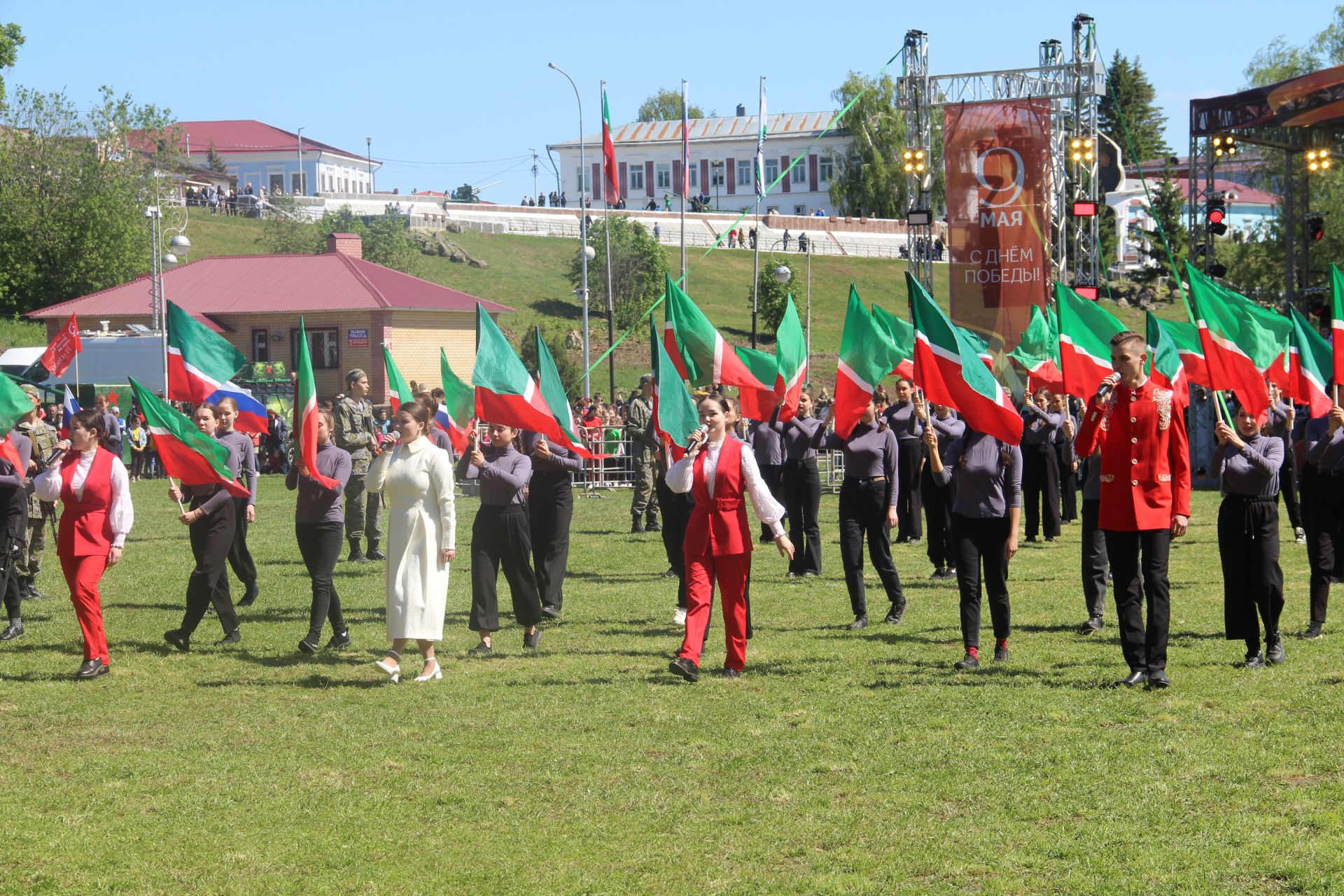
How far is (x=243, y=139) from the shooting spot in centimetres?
12175

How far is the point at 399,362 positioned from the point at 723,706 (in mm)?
43737

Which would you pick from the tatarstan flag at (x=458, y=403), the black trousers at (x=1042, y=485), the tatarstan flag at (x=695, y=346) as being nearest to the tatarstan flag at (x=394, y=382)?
the tatarstan flag at (x=458, y=403)

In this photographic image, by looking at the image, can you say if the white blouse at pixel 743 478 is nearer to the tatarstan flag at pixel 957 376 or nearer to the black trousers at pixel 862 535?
the tatarstan flag at pixel 957 376

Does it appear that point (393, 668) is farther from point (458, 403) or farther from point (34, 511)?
point (34, 511)

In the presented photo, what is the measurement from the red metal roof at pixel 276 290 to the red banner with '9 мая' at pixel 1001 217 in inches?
972

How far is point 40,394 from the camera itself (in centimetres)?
3631

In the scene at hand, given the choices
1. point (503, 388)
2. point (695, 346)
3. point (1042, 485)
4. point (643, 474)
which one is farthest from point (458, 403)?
point (1042, 485)

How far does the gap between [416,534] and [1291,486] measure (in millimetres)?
9816

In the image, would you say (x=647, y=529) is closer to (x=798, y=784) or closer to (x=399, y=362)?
(x=798, y=784)

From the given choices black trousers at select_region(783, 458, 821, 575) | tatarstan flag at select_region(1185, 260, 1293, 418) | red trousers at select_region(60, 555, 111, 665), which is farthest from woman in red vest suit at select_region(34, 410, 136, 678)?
tatarstan flag at select_region(1185, 260, 1293, 418)

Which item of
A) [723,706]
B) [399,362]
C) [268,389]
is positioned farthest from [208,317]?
[723,706]

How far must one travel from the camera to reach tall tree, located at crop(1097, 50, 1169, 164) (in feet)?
322

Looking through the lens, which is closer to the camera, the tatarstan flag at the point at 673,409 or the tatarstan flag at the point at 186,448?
the tatarstan flag at the point at 673,409

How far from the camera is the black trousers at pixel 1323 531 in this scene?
438 inches
